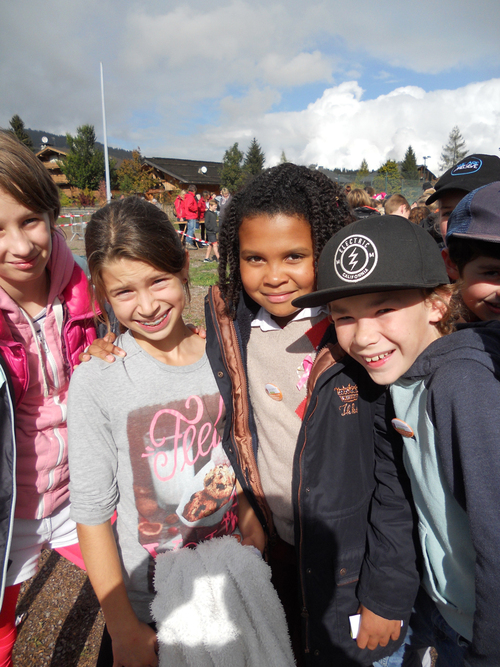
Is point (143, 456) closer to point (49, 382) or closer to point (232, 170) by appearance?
point (49, 382)

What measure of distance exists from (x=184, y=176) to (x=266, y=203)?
44.3 meters

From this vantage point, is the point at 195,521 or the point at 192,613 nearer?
the point at 192,613

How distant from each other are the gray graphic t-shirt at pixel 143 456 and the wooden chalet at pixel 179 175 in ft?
127

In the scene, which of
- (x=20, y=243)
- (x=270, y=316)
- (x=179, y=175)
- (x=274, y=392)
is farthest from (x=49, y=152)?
(x=274, y=392)

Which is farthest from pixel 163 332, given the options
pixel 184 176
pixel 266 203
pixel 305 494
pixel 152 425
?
pixel 184 176

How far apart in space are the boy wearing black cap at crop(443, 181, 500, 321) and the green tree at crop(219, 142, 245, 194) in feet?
145

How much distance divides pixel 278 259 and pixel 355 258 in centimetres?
39

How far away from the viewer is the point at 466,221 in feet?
5.33

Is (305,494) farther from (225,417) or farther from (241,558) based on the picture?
(225,417)

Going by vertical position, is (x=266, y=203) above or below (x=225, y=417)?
above

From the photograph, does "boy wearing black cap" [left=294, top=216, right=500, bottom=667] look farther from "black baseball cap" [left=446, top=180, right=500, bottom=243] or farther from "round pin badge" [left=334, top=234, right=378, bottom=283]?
"black baseball cap" [left=446, top=180, right=500, bottom=243]

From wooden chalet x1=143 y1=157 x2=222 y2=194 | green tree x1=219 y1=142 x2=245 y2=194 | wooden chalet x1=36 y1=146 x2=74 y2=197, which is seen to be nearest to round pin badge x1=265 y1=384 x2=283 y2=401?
wooden chalet x1=143 y1=157 x2=222 y2=194

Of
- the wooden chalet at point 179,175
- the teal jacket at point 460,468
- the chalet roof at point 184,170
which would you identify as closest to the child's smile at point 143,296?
the teal jacket at point 460,468

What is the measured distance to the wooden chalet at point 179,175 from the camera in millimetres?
40016
